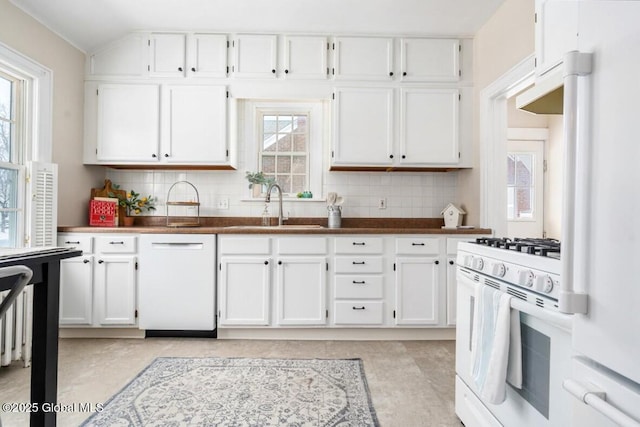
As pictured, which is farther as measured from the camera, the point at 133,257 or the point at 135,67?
the point at 135,67

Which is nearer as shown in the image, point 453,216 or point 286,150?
point 453,216

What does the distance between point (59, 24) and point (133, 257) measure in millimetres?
1932

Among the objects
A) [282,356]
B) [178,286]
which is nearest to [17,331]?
[178,286]

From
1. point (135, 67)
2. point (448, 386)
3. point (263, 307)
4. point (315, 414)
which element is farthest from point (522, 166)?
point (135, 67)

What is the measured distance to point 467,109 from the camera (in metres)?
3.22

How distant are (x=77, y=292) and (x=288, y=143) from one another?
2.25 metres

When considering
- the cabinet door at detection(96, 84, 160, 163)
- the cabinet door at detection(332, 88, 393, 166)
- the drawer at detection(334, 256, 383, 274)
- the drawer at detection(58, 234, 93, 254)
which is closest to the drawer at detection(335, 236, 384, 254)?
the drawer at detection(334, 256, 383, 274)

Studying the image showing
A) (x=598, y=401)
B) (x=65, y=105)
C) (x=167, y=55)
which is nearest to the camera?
(x=598, y=401)

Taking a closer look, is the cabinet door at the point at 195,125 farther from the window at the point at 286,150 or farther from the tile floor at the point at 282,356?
the tile floor at the point at 282,356

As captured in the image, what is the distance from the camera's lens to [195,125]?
3.20m

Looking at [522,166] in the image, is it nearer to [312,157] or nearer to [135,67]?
[312,157]

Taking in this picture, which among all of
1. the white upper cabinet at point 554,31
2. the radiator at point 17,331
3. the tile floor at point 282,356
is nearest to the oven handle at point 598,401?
the tile floor at point 282,356

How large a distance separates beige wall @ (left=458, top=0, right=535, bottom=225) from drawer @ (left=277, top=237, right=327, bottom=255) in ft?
4.62

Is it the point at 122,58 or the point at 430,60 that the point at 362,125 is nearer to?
the point at 430,60
